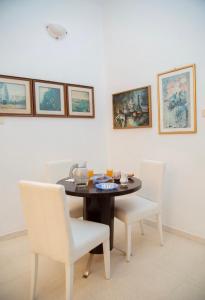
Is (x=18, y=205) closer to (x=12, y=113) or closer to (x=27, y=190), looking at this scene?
(x=12, y=113)

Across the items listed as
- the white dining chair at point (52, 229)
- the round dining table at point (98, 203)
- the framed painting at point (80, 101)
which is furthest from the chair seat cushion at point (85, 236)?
the framed painting at point (80, 101)

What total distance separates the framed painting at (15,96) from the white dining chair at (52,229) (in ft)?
4.76

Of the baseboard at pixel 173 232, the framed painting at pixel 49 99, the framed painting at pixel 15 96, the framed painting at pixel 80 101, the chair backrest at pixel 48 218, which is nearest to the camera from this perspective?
the chair backrest at pixel 48 218

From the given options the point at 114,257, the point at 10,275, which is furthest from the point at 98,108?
the point at 10,275

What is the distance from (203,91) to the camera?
7.59 ft

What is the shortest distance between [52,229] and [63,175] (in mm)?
1355

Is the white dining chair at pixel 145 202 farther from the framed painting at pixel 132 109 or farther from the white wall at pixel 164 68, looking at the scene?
the framed painting at pixel 132 109

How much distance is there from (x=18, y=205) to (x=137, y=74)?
237cm

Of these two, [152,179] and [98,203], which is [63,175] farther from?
[152,179]

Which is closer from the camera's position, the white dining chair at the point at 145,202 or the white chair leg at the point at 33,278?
the white chair leg at the point at 33,278

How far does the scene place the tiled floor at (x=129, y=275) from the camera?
1.69m

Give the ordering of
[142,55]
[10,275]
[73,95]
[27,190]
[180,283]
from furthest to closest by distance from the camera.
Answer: [73,95], [142,55], [10,275], [180,283], [27,190]

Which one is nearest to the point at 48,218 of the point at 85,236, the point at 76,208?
the point at 85,236

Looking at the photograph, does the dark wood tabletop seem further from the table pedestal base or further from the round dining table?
the table pedestal base
